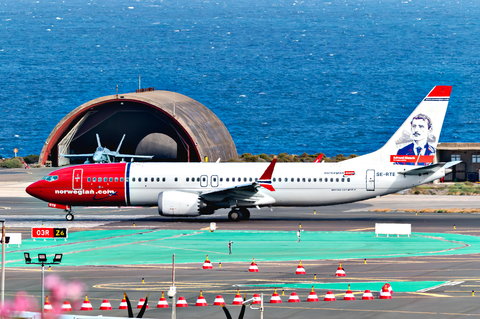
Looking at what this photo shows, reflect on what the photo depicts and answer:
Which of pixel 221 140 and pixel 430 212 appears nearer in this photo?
pixel 430 212

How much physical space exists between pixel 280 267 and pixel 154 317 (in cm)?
1054

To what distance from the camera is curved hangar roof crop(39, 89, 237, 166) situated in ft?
262

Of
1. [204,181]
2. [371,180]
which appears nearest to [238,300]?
[204,181]

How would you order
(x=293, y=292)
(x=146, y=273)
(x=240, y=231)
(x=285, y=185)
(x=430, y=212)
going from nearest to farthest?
Answer: (x=293, y=292) < (x=146, y=273) < (x=240, y=231) < (x=285, y=185) < (x=430, y=212)

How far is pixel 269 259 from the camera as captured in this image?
110 ft

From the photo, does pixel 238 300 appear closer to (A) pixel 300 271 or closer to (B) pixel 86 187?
(A) pixel 300 271

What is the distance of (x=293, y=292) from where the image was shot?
2444cm

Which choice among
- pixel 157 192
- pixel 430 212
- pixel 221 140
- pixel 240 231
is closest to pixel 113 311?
pixel 240 231

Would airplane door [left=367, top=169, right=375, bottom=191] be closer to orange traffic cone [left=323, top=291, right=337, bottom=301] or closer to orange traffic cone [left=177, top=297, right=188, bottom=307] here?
orange traffic cone [left=323, top=291, right=337, bottom=301]

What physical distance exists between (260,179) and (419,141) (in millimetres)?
10592

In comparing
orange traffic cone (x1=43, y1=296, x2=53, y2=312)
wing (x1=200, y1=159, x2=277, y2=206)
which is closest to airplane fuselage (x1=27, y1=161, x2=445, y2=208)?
wing (x1=200, y1=159, x2=277, y2=206)

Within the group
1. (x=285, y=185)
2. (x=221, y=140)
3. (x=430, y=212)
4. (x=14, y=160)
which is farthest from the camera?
(x=14, y=160)

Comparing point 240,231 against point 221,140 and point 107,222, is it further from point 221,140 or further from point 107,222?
point 221,140

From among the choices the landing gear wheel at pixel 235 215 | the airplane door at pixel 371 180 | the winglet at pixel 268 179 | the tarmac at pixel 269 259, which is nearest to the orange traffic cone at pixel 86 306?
the tarmac at pixel 269 259
